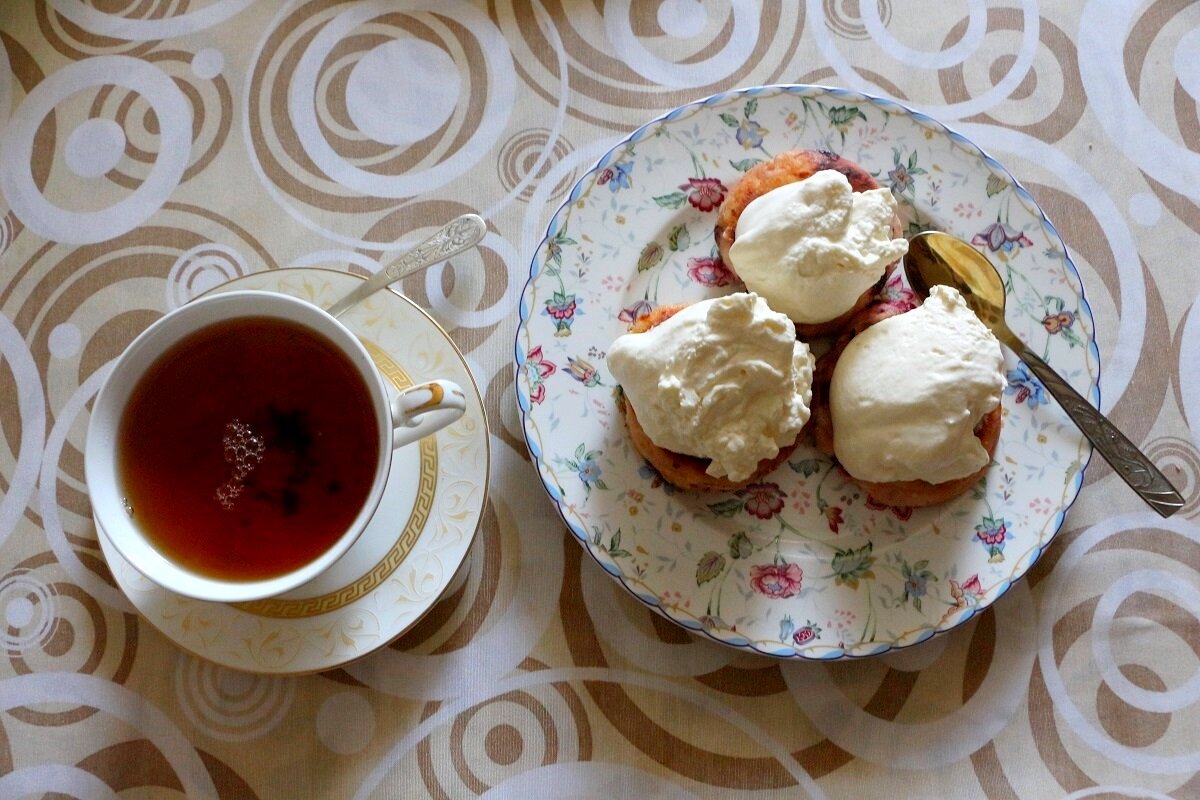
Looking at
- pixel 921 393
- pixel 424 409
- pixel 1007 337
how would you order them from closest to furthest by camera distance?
pixel 424 409 → pixel 921 393 → pixel 1007 337

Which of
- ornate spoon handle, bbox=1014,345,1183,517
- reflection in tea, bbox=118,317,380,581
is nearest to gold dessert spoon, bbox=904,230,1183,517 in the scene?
ornate spoon handle, bbox=1014,345,1183,517

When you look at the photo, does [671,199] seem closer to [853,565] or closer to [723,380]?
[723,380]

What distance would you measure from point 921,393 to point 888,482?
12 cm

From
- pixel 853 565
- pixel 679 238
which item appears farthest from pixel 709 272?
pixel 853 565

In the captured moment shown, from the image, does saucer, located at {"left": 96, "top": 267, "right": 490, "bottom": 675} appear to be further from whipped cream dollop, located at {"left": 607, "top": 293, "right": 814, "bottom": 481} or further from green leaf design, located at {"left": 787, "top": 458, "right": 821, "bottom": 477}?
green leaf design, located at {"left": 787, "top": 458, "right": 821, "bottom": 477}

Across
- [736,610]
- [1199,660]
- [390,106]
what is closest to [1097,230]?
[1199,660]

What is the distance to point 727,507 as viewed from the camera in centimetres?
112

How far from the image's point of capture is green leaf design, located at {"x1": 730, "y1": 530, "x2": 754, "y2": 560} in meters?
1.10

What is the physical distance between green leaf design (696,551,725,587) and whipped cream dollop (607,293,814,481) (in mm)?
114

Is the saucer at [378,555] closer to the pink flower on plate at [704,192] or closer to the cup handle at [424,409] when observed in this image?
the cup handle at [424,409]

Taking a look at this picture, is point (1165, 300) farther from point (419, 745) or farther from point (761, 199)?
point (419, 745)

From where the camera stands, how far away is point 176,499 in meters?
0.94

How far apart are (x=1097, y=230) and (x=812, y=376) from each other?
1.64 ft

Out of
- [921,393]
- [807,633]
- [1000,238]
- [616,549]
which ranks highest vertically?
[1000,238]
